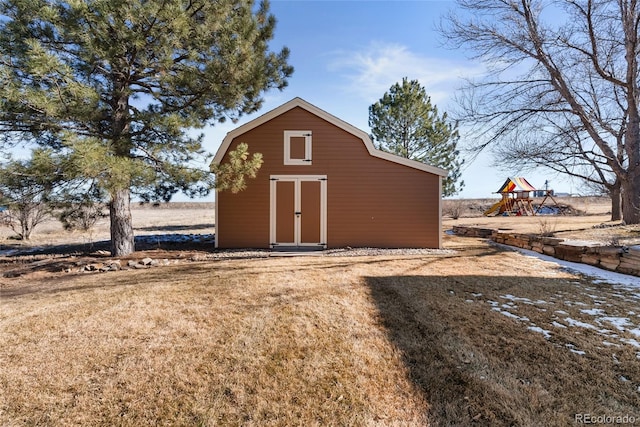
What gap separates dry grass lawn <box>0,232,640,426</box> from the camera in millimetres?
2180

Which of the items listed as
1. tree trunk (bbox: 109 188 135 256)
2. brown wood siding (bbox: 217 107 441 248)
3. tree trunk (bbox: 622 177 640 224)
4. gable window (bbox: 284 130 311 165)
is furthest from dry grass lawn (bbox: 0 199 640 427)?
tree trunk (bbox: 622 177 640 224)

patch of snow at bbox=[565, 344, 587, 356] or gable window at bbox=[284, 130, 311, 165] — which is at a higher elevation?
gable window at bbox=[284, 130, 311, 165]

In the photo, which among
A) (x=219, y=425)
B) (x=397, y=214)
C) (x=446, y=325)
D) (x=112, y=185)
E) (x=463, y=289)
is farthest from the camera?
(x=397, y=214)

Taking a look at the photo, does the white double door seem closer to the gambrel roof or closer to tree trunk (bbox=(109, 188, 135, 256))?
the gambrel roof

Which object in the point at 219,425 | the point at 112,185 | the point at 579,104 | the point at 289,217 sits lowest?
the point at 219,425

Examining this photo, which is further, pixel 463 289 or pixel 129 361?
pixel 463 289

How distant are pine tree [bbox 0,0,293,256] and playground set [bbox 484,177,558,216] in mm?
22322

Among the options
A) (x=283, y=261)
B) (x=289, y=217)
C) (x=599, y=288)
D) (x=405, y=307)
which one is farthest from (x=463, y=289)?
(x=289, y=217)

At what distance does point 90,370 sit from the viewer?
266 cm

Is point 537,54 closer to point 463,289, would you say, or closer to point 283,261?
point 463,289

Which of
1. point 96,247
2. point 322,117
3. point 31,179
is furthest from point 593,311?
point 96,247

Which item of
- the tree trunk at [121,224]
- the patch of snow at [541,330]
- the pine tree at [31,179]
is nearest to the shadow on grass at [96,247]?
the tree trunk at [121,224]

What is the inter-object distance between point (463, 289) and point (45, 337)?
556 centimetres

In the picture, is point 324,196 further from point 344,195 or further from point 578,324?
point 578,324
